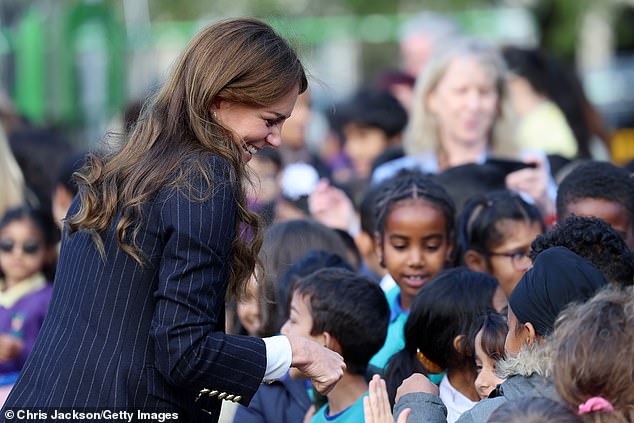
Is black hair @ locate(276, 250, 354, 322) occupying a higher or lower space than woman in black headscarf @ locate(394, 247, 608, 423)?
lower

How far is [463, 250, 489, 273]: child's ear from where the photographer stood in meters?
4.76

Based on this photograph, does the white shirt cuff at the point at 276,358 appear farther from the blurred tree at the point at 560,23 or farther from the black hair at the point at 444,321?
the blurred tree at the point at 560,23

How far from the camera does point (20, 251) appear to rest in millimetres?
5797

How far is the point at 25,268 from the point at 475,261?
2.52m

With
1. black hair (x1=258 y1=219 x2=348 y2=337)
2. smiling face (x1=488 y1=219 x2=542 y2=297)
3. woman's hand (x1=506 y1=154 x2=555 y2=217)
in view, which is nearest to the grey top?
smiling face (x1=488 y1=219 x2=542 y2=297)

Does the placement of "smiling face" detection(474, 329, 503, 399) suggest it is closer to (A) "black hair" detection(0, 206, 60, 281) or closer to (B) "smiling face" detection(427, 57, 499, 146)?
(B) "smiling face" detection(427, 57, 499, 146)

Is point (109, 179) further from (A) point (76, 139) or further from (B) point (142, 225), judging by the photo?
(A) point (76, 139)

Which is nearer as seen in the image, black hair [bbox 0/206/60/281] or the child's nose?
the child's nose

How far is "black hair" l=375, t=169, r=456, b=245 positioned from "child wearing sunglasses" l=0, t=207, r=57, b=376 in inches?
74.2

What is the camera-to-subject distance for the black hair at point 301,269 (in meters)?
4.53

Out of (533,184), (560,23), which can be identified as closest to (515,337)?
(533,184)

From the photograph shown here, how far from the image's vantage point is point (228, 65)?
295 cm

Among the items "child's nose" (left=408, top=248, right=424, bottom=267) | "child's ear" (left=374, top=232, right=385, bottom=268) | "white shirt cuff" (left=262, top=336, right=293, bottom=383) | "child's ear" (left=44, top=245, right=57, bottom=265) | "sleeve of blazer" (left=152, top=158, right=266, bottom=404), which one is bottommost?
"child's ear" (left=44, top=245, right=57, bottom=265)

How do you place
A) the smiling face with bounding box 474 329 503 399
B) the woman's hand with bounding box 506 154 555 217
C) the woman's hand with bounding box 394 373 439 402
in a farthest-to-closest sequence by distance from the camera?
1. the woman's hand with bounding box 506 154 555 217
2. the smiling face with bounding box 474 329 503 399
3. the woman's hand with bounding box 394 373 439 402
